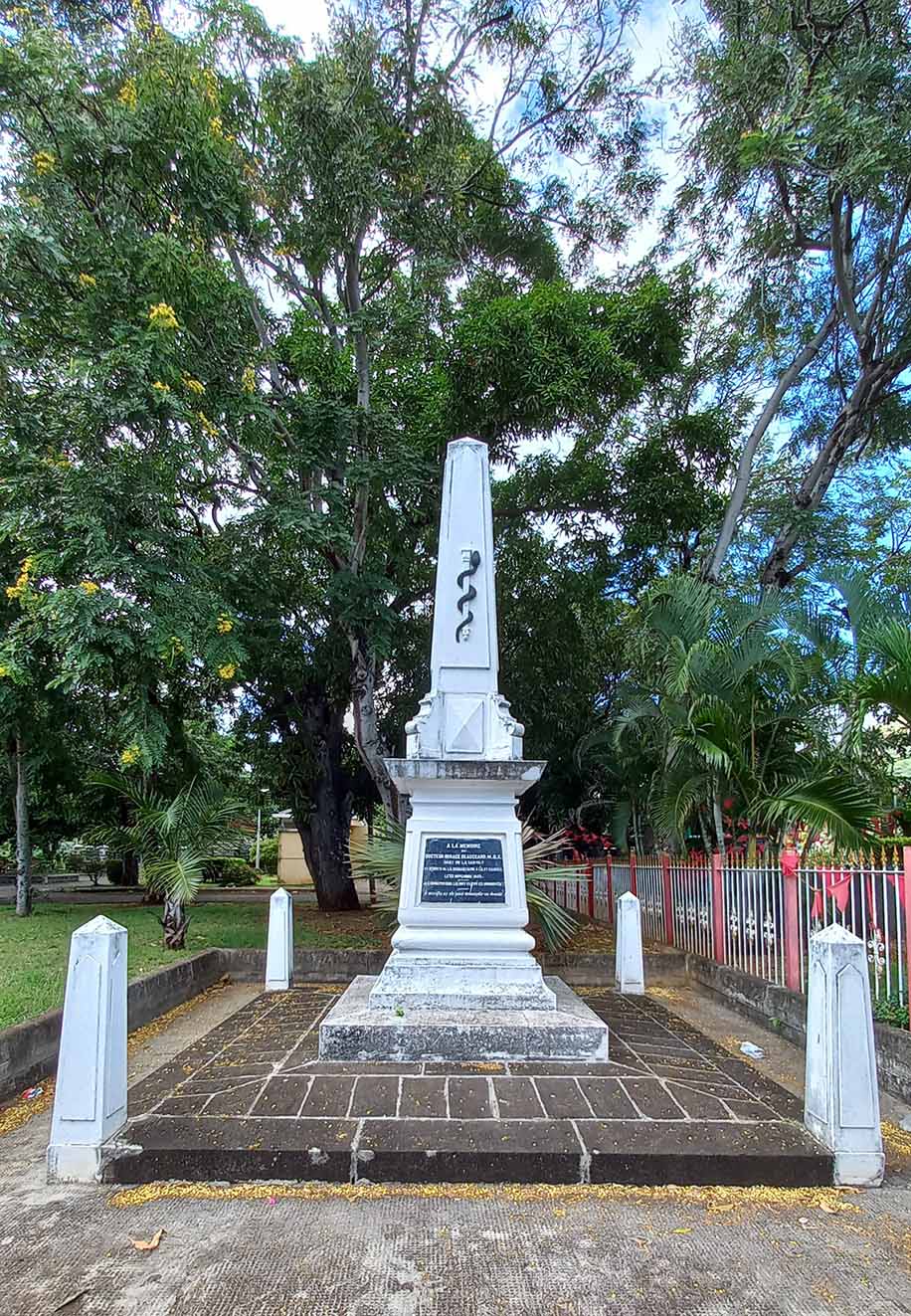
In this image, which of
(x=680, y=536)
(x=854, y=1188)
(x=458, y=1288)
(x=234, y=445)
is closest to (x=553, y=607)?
(x=680, y=536)

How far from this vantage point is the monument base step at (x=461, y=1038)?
491 cm

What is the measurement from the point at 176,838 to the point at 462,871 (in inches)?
155

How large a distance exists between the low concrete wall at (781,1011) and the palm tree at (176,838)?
535 centimetres

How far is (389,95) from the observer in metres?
9.77

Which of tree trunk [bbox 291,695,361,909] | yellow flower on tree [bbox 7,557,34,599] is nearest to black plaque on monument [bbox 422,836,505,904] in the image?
yellow flower on tree [bbox 7,557,34,599]

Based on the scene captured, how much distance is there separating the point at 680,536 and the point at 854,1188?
9.96 metres

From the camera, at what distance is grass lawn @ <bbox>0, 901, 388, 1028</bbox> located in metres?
6.46

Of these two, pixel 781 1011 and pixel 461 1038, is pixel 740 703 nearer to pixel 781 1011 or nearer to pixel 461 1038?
pixel 781 1011

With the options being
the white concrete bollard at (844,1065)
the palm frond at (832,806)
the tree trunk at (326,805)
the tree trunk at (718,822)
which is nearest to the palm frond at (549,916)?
the tree trunk at (718,822)

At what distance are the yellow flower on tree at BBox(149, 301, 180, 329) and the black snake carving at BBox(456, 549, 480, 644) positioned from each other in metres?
3.51

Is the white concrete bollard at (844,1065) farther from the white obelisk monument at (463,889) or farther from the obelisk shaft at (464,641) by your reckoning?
the obelisk shaft at (464,641)

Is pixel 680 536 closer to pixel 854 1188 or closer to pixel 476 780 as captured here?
pixel 476 780

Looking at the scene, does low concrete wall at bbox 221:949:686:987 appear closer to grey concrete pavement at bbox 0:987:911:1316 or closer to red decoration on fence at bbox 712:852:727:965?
red decoration on fence at bbox 712:852:727:965

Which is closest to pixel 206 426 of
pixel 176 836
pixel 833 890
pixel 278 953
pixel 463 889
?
pixel 176 836
